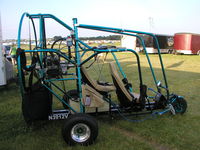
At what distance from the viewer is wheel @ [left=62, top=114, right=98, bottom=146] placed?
9.83 feet

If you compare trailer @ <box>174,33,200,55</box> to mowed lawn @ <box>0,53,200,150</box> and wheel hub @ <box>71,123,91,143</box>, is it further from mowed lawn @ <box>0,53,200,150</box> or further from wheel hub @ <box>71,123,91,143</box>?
wheel hub @ <box>71,123,91,143</box>

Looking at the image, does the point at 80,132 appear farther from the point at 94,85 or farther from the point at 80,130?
the point at 94,85

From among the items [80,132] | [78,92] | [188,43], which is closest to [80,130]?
[80,132]

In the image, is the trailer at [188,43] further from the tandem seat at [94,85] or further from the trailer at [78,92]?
the tandem seat at [94,85]

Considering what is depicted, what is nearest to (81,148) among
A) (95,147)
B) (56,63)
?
(95,147)

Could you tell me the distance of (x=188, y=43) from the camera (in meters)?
22.0

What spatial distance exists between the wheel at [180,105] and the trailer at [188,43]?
19683mm

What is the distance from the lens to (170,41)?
2517cm

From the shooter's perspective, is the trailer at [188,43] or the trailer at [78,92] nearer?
the trailer at [78,92]

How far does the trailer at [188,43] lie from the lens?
2186 cm

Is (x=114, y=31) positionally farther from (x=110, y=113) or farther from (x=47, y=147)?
(x=47, y=147)

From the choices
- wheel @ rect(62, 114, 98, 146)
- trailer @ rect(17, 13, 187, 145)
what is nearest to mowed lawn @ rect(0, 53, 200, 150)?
wheel @ rect(62, 114, 98, 146)

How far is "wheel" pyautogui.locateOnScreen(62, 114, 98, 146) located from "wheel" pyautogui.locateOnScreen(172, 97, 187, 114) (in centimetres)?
214

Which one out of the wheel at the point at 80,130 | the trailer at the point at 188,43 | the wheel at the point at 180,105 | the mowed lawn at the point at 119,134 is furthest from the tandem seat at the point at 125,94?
the trailer at the point at 188,43
